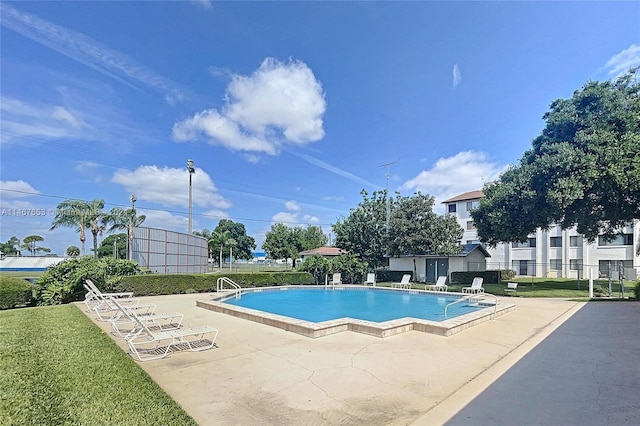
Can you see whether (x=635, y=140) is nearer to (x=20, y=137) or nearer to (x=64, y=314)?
(x=64, y=314)

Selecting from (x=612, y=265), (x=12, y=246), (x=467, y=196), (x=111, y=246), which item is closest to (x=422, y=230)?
(x=467, y=196)

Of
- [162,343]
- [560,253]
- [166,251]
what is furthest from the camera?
[560,253]

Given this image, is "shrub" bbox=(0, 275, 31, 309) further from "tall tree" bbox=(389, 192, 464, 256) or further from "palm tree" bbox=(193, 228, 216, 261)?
"palm tree" bbox=(193, 228, 216, 261)

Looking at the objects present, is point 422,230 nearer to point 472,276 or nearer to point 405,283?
point 472,276

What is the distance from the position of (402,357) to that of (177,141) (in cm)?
2632

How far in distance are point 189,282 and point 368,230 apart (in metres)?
15.1

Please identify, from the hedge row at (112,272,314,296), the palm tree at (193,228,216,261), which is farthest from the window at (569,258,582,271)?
the palm tree at (193,228,216,261)

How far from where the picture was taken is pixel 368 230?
28391 mm

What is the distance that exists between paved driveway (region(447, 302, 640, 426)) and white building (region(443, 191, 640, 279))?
2272cm

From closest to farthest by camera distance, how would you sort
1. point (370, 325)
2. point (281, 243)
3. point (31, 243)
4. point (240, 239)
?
1. point (370, 325)
2. point (281, 243)
3. point (240, 239)
4. point (31, 243)

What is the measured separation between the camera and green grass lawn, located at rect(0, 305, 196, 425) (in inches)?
132

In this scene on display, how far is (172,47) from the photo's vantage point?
15.0 m

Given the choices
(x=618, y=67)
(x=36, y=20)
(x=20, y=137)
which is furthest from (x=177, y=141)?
(x=618, y=67)

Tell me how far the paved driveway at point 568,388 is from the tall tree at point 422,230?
18.1 meters
